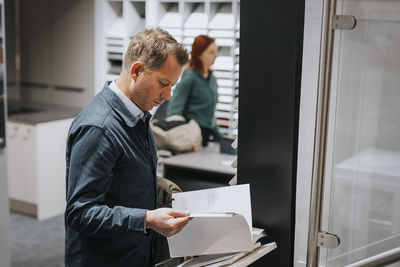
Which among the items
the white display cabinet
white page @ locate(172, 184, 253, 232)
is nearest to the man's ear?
white page @ locate(172, 184, 253, 232)

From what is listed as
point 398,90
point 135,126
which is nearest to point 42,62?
point 135,126

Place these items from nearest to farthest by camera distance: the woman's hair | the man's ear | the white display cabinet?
the man's ear, the woman's hair, the white display cabinet

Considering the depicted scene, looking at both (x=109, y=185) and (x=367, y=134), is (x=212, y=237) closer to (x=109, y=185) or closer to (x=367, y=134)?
(x=109, y=185)

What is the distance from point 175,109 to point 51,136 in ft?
3.94

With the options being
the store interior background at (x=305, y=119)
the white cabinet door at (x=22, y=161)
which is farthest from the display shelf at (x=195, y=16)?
the store interior background at (x=305, y=119)

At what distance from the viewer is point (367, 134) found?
1807 millimetres

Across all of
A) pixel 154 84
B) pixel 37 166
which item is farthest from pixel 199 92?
pixel 154 84

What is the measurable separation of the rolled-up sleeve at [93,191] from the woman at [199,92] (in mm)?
2961

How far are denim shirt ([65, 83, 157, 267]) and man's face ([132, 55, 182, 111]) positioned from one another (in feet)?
0.20

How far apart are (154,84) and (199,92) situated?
293 centimetres

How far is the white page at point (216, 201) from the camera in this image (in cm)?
174

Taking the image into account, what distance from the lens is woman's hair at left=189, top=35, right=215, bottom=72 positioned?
15.2ft

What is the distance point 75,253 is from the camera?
72.4 inches

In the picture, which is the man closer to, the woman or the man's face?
the man's face
